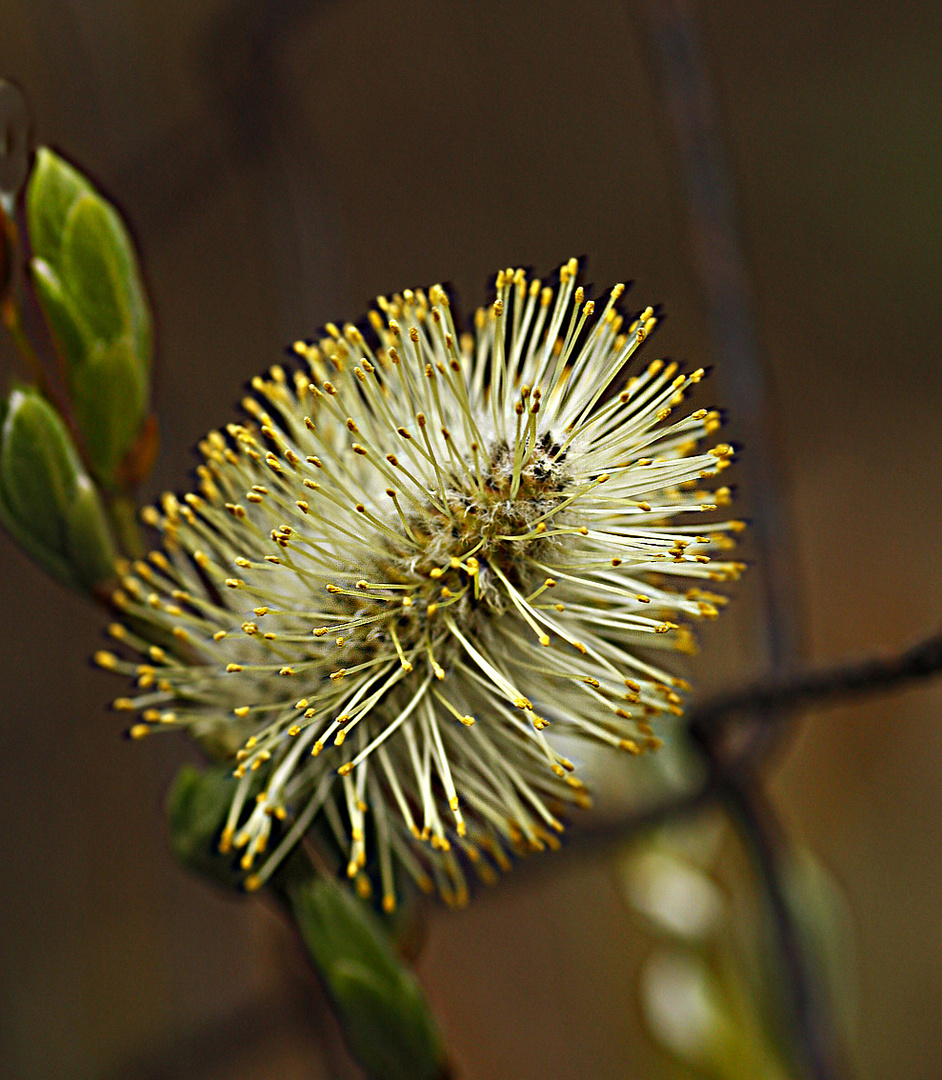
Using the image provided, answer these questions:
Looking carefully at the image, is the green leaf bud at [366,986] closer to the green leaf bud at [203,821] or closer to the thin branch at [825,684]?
the green leaf bud at [203,821]

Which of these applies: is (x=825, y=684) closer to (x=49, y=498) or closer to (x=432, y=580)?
(x=432, y=580)

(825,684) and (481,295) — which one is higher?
(481,295)

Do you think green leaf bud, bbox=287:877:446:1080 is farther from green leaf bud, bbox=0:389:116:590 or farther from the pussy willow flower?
green leaf bud, bbox=0:389:116:590

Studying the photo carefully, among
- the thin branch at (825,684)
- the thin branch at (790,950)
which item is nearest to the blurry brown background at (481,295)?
the thin branch at (790,950)

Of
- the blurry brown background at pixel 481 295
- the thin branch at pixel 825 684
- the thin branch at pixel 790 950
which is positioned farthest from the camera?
the blurry brown background at pixel 481 295

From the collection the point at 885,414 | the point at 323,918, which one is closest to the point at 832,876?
the point at 885,414

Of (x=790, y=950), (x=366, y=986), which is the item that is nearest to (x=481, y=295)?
(x=790, y=950)
